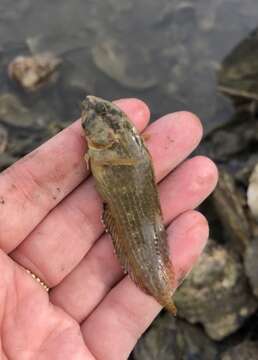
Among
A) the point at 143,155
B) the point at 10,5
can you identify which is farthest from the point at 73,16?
the point at 143,155

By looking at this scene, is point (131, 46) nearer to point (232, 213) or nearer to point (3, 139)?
point (3, 139)

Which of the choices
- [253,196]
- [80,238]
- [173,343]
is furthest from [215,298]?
[80,238]

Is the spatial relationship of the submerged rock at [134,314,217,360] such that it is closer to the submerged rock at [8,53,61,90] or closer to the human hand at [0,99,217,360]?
the human hand at [0,99,217,360]

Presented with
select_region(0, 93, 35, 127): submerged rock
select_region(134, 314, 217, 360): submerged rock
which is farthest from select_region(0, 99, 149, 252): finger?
select_region(0, 93, 35, 127): submerged rock

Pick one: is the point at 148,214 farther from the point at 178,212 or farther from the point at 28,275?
the point at 28,275

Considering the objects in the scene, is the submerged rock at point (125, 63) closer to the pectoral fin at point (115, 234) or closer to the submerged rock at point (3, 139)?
the submerged rock at point (3, 139)

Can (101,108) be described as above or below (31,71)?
above

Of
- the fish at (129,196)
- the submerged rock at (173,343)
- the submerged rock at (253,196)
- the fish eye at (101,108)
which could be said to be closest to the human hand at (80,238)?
the fish at (129,196)
